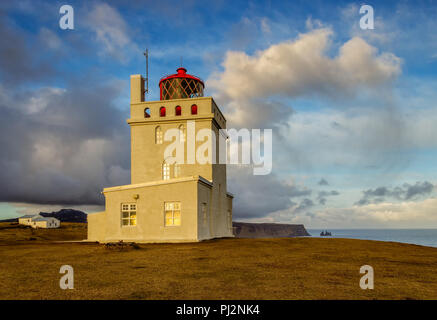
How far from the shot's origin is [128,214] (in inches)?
959

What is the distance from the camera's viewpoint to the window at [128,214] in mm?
24203

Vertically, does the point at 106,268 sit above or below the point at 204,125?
below

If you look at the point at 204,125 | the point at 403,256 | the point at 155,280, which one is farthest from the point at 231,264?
the point at 204,125

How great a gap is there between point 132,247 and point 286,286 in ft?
42.5

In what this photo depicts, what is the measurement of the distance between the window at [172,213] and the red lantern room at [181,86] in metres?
11.8

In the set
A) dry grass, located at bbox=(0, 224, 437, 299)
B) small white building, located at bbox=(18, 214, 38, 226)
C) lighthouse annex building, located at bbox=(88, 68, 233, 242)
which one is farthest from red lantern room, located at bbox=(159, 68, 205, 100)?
small white building, located at bbox=(18, 214, 38, 226)

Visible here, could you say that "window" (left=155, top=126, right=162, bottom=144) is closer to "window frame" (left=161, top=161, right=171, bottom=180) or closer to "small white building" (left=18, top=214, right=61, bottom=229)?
"window frame" (left=161, top=161, right=171, bottom=180)

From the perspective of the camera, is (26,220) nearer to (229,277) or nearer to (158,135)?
(158,135)

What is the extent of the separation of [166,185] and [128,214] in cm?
369

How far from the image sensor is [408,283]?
9320 mm

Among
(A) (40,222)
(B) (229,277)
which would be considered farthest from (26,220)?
(B) (229,277)

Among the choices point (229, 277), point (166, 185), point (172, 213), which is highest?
point (166, 185)

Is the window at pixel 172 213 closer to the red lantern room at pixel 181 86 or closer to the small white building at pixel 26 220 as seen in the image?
the red lantern room at pixel 181 86
